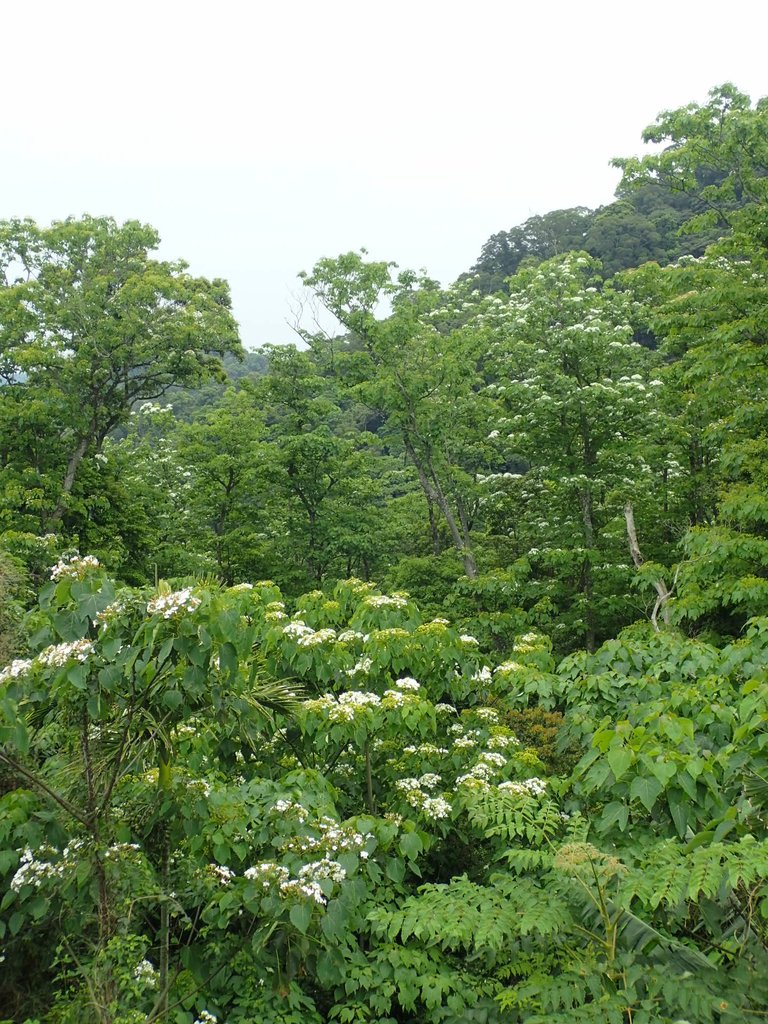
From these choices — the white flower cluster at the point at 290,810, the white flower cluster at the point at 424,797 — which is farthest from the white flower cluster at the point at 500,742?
the white flower cluster at the point at 290,810

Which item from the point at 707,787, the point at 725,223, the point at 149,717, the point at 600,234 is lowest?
the point at 707,787

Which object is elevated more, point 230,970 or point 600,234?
point 600,234

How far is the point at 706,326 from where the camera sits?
10.4m

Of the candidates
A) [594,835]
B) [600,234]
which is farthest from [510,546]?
[600,234]

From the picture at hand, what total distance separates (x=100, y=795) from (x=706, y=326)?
1030 centimetres

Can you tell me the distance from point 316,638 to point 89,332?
40.0 feet

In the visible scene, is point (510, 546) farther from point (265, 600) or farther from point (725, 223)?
point (265, 600)

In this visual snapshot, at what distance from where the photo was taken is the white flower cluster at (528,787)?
4523 millimetres

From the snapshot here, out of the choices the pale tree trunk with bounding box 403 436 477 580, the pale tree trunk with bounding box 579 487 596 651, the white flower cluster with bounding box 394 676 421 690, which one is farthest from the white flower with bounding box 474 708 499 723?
the pale tree trunk with bounding box 403 436 477 580

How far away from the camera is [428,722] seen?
4926mm

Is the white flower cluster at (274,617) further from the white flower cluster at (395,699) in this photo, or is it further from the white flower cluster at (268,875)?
the white flower cluster at (268,875)

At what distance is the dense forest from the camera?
3025 millimetres

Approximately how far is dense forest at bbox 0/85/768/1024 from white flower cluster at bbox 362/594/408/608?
52mm

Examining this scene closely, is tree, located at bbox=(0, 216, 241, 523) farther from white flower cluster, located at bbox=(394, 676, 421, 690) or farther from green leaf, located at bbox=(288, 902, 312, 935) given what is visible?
green leaf, located at bbox=(288, 902, 312, 935)
